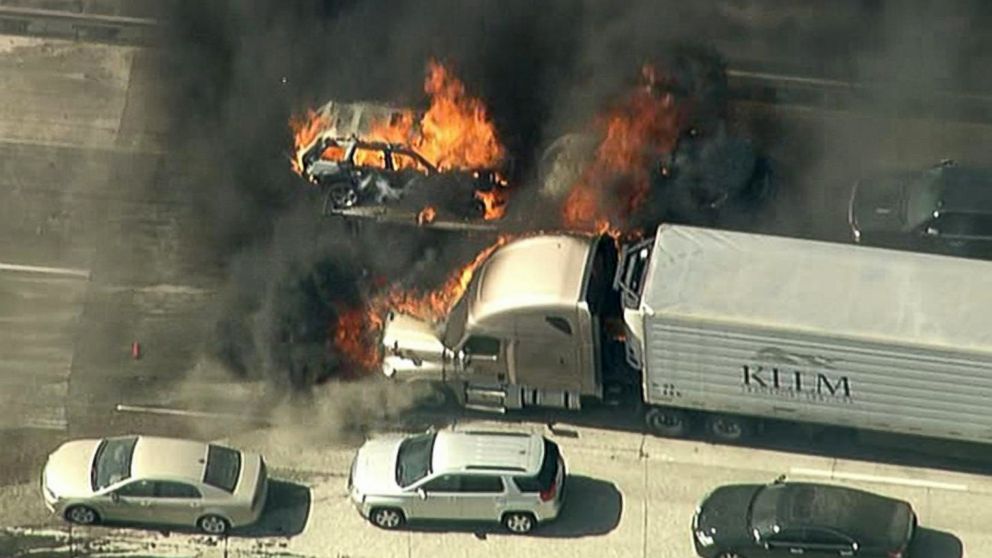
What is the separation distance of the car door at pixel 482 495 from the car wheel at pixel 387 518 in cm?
103

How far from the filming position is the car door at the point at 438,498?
28219 millimetres

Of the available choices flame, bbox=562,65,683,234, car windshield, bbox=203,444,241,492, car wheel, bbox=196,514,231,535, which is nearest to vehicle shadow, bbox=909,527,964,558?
flame, bbox=562,65,683,234

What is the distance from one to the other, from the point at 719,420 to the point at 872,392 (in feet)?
8.85

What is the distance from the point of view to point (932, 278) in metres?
28.2

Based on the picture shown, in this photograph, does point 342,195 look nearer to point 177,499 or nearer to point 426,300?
point 426,300

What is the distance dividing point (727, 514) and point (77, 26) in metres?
17.6

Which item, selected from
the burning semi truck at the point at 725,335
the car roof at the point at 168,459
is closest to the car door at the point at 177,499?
the car roof at the point at 168,459

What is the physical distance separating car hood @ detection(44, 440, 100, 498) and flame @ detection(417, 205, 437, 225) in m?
6.83

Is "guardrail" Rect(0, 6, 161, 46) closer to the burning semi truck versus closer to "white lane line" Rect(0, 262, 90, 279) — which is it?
"white lane line" Rect(0, 262, 90, 279)

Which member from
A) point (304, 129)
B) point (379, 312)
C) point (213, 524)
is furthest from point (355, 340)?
point (304, 129)

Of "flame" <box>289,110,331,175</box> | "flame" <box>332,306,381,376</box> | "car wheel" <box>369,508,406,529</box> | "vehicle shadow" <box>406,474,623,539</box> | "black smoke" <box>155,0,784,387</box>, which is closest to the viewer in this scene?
"car wheel" <box>369,508,406,529</box>

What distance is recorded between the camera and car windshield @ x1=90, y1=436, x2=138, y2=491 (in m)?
28.6

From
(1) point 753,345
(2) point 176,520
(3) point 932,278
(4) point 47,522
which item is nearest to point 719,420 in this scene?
(1) point 753,345

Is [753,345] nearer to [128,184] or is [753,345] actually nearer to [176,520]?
[176,520]
